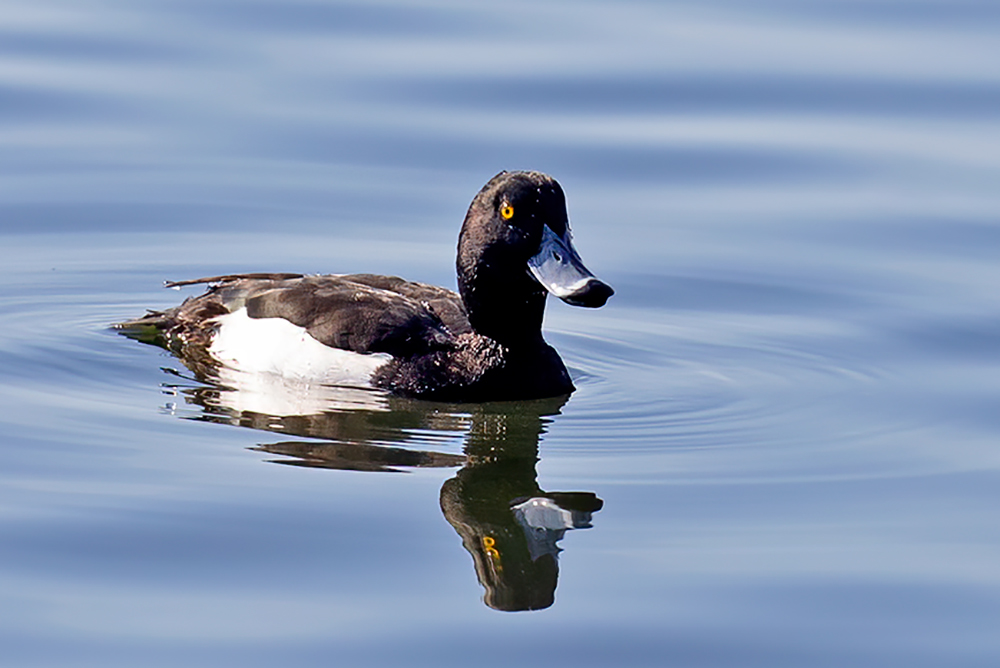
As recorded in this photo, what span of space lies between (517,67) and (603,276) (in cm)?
369

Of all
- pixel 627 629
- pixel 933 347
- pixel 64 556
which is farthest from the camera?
pixel 933 347

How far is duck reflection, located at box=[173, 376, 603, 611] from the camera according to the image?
7312mm

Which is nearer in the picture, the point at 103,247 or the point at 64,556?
the point at 64,556

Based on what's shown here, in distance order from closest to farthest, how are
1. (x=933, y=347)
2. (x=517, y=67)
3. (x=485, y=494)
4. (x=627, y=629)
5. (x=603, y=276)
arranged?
(x=627, y=629), (x=485, y=494), (x=933, y=347), (x=603, y=276), (x=517, y=67)

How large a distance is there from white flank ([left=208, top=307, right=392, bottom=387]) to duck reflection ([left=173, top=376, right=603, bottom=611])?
149 mm

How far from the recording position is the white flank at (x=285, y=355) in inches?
384

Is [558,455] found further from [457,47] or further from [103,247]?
[457,47]

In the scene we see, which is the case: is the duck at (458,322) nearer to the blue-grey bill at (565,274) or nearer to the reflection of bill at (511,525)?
the blue-grey bill at (565,274)

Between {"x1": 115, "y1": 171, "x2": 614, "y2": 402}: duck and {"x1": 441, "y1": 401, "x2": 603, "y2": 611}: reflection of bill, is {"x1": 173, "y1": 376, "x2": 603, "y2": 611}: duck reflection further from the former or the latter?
{"x1": 115, "y1": 171, "x2": 614, "y2": 402}: duck

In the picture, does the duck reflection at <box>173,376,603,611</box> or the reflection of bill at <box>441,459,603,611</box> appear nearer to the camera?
the reflection of bill at <box>441,459,603,611</box>

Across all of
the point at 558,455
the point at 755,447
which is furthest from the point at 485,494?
the point at 755,447

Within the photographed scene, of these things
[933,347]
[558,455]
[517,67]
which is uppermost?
[517,67]

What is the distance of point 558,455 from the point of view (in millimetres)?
8781

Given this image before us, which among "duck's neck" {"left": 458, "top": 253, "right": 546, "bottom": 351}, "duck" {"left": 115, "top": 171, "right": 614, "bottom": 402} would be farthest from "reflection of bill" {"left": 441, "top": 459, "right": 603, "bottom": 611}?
"duck's neck" {"left": 458, "top": 253, "right": 546, "bottom": 351}
